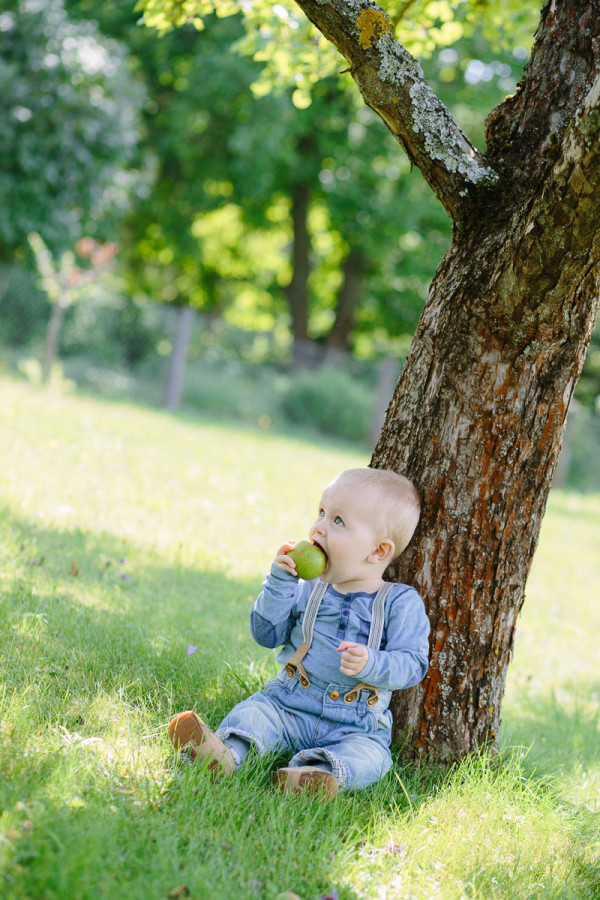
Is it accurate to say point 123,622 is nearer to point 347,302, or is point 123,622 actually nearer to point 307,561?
point 307,561

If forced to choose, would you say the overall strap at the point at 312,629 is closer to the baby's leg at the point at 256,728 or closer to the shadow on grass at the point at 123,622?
the baby's leg at the point at 256,728

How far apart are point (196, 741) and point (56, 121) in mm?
14448

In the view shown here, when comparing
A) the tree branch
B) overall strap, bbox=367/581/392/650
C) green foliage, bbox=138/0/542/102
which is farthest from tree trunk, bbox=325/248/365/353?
overall strap, bbox=367/581/392/650

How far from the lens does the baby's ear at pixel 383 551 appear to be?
2.97 m

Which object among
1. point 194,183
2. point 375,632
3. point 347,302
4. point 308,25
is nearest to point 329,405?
point 347,302

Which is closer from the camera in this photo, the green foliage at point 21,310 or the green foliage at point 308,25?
the green foliage at point 308,25

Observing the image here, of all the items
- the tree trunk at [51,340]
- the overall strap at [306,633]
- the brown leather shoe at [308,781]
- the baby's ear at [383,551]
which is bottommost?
the brown leather shoe at [308,781]

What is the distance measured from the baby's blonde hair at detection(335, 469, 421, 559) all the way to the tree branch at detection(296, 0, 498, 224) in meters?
1.03

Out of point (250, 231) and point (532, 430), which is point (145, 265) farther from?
point (532, 430)

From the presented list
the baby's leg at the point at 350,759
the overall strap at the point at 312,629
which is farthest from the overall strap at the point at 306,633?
the baby's leg at the point at 350,759

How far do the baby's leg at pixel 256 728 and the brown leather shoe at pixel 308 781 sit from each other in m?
0.17

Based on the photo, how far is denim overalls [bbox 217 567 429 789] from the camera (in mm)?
2750

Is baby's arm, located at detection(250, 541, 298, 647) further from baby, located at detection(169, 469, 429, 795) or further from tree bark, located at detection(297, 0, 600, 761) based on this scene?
tree bark, located at detection(297, 0, 600, 761)

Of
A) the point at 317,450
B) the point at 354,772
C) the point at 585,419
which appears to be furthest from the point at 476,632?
the point at 585,419
